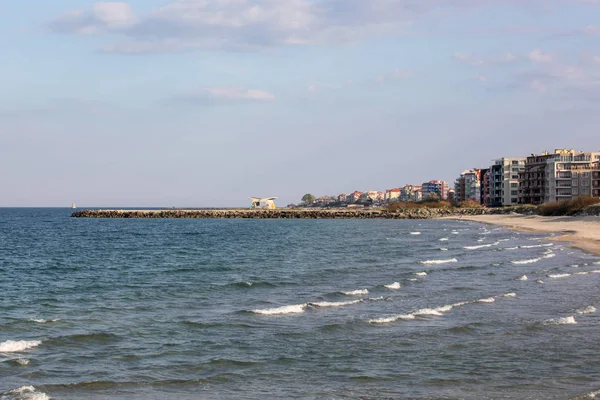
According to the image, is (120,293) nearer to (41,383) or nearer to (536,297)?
(41,383)

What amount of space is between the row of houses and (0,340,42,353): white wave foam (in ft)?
394

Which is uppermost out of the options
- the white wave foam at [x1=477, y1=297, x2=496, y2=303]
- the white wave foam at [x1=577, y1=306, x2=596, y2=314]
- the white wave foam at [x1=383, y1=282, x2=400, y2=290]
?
the white wave foam at [x1=577, y1=306, x2=596, y2=314]

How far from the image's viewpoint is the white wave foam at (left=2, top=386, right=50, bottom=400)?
1341cm

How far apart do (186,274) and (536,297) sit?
18.7 metres

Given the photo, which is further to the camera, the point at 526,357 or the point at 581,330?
the point at 581,330

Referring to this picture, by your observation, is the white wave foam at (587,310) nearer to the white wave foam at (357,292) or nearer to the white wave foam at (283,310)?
the white wave foam at (357,292)

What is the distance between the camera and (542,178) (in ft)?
496

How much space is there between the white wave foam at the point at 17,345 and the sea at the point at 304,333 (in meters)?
0.07

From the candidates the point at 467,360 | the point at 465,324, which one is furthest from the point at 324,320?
the point at 467,360

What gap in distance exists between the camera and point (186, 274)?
123 feet

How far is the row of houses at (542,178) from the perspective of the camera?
140 metres

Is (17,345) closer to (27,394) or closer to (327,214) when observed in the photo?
(27,394)

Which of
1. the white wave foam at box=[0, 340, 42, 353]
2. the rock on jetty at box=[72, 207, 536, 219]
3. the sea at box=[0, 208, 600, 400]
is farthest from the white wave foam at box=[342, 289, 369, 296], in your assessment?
the rock on jetty at box=[72, 207, 536, 219]

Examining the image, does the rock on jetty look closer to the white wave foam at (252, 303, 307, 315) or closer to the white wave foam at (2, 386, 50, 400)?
the white wave foam at (252, 303, 307, 315)
